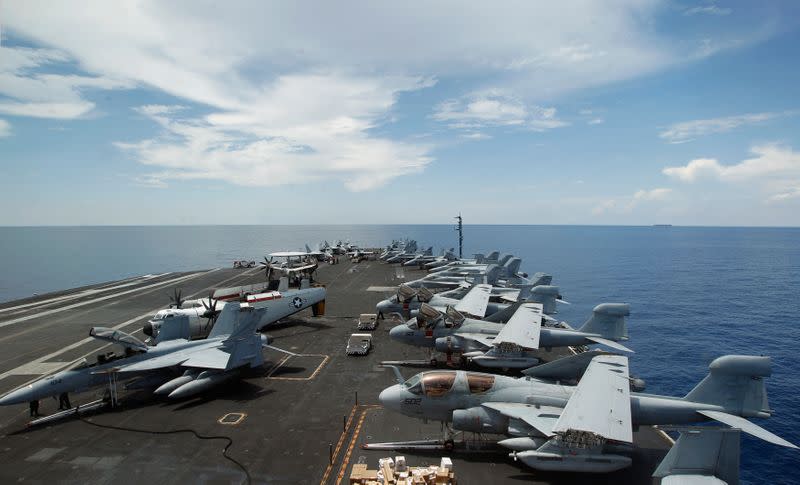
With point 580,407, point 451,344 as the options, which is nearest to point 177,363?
point 451,344

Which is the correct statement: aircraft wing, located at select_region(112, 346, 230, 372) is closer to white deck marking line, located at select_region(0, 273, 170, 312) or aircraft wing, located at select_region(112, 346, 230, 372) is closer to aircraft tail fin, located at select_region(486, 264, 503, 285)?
aircraft tail fin, located at select_region(486, 264, 503, 285)

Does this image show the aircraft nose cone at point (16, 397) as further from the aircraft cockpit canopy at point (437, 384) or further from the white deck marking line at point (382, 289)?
the white deck marking line at point (382, 289)

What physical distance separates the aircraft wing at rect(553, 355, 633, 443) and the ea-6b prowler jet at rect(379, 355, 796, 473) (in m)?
0.03

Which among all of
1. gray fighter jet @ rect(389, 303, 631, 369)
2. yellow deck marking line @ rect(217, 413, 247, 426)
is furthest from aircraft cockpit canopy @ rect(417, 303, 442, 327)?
yellow deck marking line @ rect(217, 413, 247, 426)

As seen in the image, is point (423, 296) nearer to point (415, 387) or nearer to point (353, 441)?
point (415, 387)

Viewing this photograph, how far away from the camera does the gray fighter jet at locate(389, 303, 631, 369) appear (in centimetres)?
2633

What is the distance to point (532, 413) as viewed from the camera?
1734cm

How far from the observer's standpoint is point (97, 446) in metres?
19.3

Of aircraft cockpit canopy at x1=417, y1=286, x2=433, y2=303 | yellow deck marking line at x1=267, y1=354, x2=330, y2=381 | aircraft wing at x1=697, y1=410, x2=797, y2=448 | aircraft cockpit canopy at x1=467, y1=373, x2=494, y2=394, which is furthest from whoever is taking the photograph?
aircraft cockpit canopy at x1=417, y1=286, x2=433, y2=303

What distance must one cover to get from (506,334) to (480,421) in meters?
Result: 8.87

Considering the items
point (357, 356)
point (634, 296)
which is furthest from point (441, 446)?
point (634, 296)

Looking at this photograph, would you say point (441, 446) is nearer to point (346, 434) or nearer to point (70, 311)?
point (346, 434)

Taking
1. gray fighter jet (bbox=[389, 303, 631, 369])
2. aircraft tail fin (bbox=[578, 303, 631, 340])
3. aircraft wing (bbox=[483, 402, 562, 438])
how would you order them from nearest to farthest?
aircraft wing (bbox=[483, 402, 562, 438]), gray fighter jet (bbox=[389, 303, 631, 369]), aircraft tail fin (bbox=[578, 303, 631, 340])

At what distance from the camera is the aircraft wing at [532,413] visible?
16095mm
